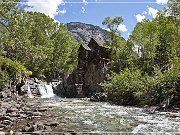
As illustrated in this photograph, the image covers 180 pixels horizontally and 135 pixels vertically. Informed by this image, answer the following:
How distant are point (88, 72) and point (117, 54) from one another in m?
5.64

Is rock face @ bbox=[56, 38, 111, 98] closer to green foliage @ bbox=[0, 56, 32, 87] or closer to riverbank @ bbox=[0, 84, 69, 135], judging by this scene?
green foliage @ bbox=[0, 56, 32, 87]

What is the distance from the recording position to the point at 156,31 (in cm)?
4872

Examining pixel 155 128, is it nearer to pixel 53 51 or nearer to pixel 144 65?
pixel 144 65

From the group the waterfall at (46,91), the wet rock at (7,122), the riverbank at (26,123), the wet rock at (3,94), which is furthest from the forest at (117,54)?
the wet rock at (7,122)

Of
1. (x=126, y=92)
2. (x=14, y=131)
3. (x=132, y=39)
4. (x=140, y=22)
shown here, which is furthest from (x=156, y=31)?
(x=14, y=131)

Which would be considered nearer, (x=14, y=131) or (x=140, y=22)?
(x=14, y=131)

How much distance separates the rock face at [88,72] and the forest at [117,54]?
1804 millimetres

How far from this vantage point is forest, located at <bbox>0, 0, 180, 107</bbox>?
2812 cm

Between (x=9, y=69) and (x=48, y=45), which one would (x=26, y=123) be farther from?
(x=48, y=45)

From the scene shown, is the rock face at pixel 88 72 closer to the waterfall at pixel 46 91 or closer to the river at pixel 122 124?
the waterfall at pixel 46 91

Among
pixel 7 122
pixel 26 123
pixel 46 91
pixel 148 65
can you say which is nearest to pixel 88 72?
pixel 46 91

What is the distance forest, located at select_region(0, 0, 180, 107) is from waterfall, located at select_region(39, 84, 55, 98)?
3186 millimetres

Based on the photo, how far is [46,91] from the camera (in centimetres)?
5438

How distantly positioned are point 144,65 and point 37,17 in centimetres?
3126
